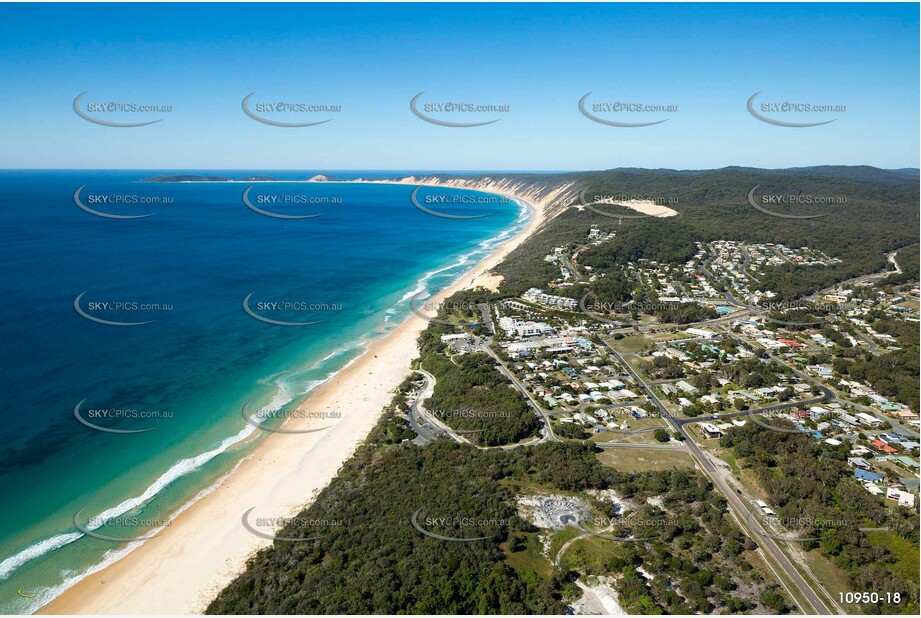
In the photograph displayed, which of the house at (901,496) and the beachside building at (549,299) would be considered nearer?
the house at (901,496)

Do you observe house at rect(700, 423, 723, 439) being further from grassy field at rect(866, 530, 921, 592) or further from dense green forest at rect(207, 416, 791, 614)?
grassy field at rect(866, 530, 921, 592)

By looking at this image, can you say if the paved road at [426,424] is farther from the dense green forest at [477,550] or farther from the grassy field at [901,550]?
the grassy field at [901,550]

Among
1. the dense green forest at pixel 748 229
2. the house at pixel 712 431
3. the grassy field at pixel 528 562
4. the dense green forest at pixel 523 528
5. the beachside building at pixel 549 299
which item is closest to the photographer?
the dense green forest at pixel 523 528

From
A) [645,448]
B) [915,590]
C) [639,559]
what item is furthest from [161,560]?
[915,590]

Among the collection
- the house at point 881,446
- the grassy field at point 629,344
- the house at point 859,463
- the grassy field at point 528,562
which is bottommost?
the grassy field at point 528,562

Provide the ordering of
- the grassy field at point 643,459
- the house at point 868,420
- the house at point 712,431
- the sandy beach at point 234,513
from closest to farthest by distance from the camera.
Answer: the sandy beach at point 234,513 < the grassy field at point 643,459 < the house at point 712,431 < the house at point 868,420

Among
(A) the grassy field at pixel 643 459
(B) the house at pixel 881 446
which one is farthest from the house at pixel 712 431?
(B) the house at pixel 881 446

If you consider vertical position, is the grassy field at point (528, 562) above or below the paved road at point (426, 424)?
below
